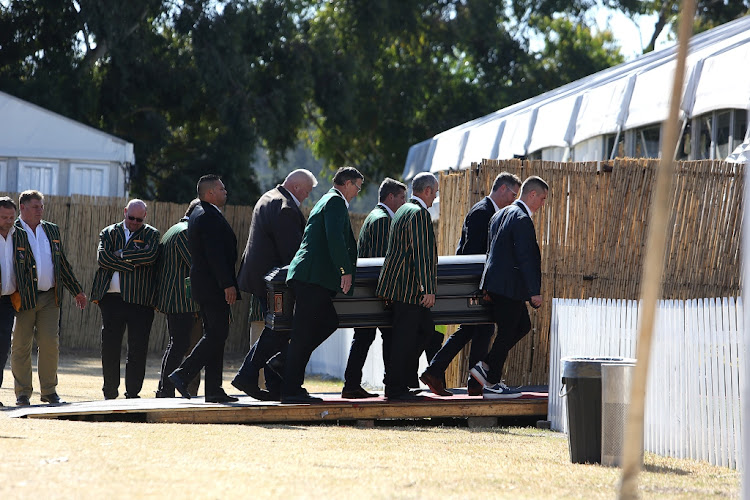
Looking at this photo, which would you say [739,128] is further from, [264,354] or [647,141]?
[264,354]

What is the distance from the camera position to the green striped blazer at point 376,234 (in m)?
10.1

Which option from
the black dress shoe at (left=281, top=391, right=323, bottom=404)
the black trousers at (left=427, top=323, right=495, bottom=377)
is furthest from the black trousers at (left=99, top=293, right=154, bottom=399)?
the black trousers at (left=427, top=323, right=495, bottom=377)

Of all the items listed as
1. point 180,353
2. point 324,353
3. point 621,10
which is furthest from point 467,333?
point 621,10

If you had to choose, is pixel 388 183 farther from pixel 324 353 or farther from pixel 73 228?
pixel 73 228

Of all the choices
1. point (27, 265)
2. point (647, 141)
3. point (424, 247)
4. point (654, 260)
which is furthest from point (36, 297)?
point (647, 141)

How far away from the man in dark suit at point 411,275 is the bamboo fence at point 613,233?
170 cm

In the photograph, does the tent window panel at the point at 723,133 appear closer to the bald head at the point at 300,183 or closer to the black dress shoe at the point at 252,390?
the bald head at the point at 300,183

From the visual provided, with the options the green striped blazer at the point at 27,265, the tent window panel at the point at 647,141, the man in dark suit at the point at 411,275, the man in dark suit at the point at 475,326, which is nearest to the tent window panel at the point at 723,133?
the tent window panel at the point at 647,141

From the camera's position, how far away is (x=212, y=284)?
9.33 m

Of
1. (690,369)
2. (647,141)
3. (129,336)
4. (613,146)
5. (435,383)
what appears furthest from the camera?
(613,146)

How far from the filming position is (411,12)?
33094 millimetres

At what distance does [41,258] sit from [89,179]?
38.6ft

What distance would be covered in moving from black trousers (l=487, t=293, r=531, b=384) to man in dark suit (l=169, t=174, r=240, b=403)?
2.08 meters

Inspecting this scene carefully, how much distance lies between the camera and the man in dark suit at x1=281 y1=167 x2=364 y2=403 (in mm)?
8844
